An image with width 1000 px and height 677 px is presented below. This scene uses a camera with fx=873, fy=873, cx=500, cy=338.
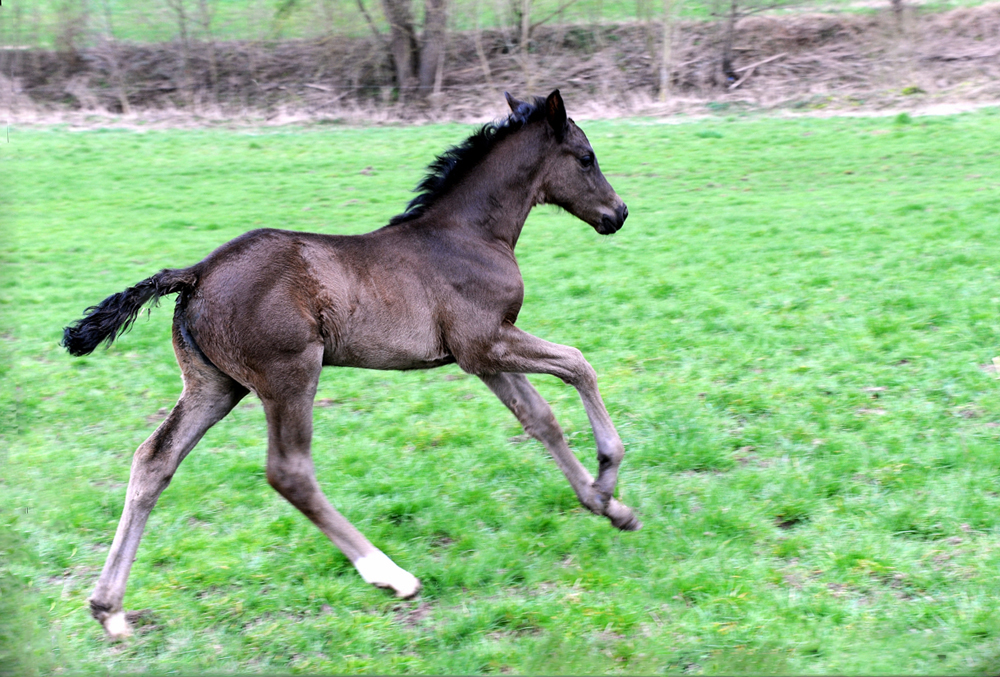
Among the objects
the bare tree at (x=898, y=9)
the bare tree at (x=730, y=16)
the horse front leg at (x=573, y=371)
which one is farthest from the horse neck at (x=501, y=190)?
the bare tree at (x=898, y=9)

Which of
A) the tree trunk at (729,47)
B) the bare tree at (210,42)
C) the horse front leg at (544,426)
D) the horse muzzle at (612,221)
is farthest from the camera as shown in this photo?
the bare tree at (210,42)

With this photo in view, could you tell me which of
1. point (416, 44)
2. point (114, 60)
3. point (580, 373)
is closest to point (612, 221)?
point (580, 373)

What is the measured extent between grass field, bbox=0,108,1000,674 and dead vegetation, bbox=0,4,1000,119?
12917 millimetres

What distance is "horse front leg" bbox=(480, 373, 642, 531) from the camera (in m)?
4.92

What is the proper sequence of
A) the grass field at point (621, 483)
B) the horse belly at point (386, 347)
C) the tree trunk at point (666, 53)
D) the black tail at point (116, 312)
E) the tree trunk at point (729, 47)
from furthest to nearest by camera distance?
the tree trunk at point (729, 47) < the tree trunk at point (666, 53) < the horse belly at point (386, 347) < the black tail at point (116, 312) < the grass field at point (621, 483)

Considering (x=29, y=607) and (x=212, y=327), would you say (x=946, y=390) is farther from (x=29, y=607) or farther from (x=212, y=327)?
(x=29, y=607)

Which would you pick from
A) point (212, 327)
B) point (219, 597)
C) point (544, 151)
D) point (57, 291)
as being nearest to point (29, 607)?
point (219, 597)

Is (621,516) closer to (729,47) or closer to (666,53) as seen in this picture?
(666,53)

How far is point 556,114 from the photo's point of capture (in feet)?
16.9

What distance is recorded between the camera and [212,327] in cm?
418

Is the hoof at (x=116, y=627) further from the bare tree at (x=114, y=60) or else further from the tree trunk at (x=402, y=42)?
the bare tree at (x=114, y=60)

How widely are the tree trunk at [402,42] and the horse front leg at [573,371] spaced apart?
21526 millimetres

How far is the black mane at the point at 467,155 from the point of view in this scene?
5.20 m

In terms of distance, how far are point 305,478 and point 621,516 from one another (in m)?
1.71
